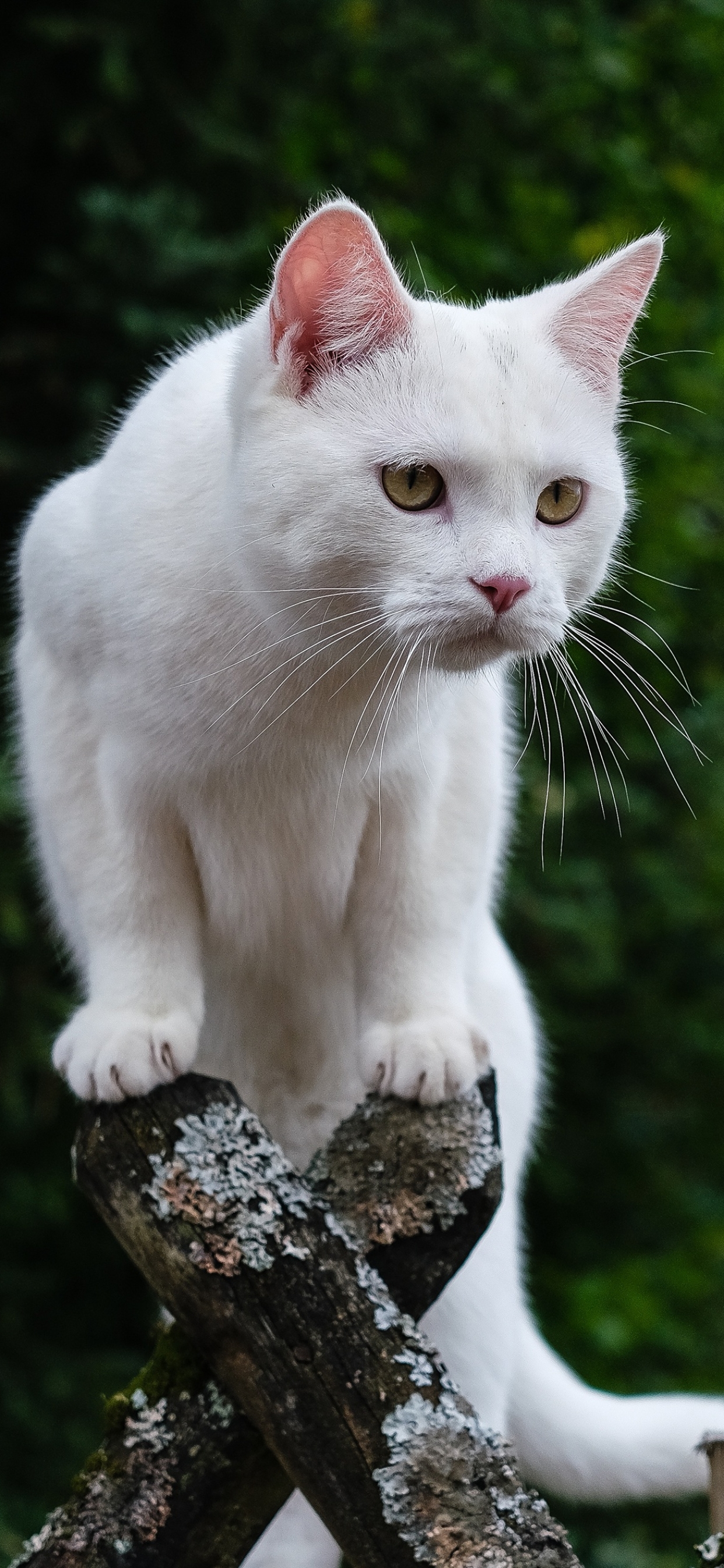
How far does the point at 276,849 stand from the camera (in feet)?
7.55

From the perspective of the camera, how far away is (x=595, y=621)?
4.19 metres

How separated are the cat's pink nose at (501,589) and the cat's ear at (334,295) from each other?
40 cm

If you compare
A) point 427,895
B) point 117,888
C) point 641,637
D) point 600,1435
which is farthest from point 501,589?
point 641,637

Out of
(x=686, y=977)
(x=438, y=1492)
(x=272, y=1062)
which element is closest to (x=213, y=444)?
(x=272, y=1062)

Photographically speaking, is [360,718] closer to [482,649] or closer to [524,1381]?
[482,649]

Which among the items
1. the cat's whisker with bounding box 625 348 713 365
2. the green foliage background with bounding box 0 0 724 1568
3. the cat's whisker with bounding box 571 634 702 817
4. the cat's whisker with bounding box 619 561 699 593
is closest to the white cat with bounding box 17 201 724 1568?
the cat's whisker with bounding box 571 634 702 817

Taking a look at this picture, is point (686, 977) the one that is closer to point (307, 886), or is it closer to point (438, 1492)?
point (307, 886)

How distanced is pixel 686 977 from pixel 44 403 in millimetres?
2713

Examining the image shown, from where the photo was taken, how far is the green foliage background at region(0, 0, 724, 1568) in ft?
12.7

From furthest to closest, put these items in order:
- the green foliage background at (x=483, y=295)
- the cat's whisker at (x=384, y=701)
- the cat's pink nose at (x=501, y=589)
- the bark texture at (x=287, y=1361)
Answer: the green foliage background at (x=483, y=295) → the cat's whisker at (x=384, y=701) → the cat's pink nose at (x=501, y=589) → the bark texture at (x=287, y=1361)

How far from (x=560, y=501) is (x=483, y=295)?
2520mm

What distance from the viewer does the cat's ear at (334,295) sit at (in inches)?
74.0

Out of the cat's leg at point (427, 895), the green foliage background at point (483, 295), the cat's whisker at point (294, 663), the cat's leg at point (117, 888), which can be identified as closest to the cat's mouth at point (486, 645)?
the cat's whisker at point (294, 663)

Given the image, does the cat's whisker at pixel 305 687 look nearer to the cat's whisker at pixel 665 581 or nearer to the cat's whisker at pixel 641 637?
the cat's whisker at pixel 641 637
